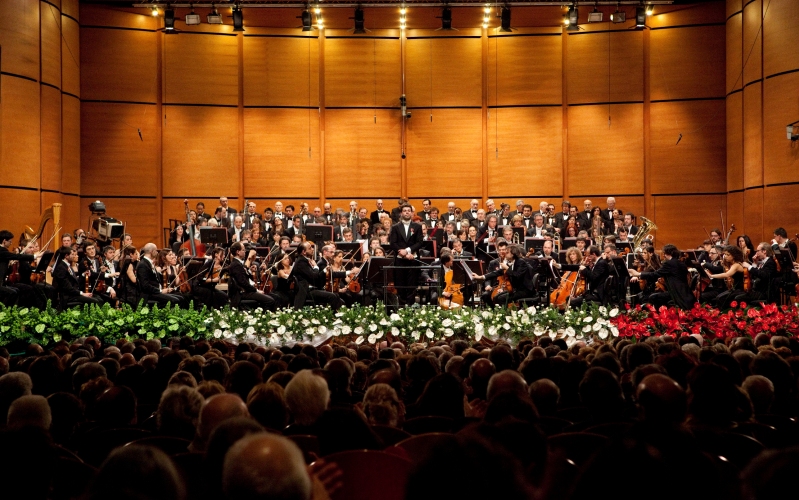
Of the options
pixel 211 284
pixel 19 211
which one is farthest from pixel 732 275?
pixel 19 211

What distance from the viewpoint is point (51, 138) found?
16.5m

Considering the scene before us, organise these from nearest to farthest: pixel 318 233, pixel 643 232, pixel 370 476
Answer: pixel 370 476 < pixel 318 233 < pixel 643 232

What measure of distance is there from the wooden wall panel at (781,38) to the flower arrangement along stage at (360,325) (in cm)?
818

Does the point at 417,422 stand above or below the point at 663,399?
below

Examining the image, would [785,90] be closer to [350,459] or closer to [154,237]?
[154,237]

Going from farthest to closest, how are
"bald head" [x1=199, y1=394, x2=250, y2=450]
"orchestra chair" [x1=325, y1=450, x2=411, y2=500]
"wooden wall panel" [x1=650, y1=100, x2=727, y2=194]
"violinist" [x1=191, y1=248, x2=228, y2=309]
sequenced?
"wooden wall panel" [x1=650, y1=100, x2=727, y2=194] → "violinist" [x1=191, y1=248, x2=228, y2=309] → "bald head" [x1=199, y1=394, x2=250, y2=450] → "orchestra chair" [x1=325, y1=450, x2=411, y2=500]

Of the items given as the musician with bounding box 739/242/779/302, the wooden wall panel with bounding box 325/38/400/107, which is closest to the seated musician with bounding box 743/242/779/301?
the musician with bounding box 739/242/779/302

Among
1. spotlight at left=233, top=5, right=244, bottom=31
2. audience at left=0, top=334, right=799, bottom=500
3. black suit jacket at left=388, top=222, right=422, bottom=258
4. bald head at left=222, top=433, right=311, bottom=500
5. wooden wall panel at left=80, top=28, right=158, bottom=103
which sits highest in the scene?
spotlight at left=233, top=5, right=244, bottom=31

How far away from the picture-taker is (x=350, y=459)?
2553 millimetres

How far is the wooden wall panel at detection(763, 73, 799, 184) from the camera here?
15.4m

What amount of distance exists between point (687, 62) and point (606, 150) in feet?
8.18

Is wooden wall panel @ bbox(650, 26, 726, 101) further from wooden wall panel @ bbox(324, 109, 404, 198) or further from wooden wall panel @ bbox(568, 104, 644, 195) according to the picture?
wooden wall panel @ bbox(324, 109, 404, 198)

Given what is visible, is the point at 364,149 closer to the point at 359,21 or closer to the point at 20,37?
the point at 359,21

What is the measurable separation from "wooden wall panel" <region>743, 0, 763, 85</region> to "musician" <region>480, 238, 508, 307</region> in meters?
7.13
